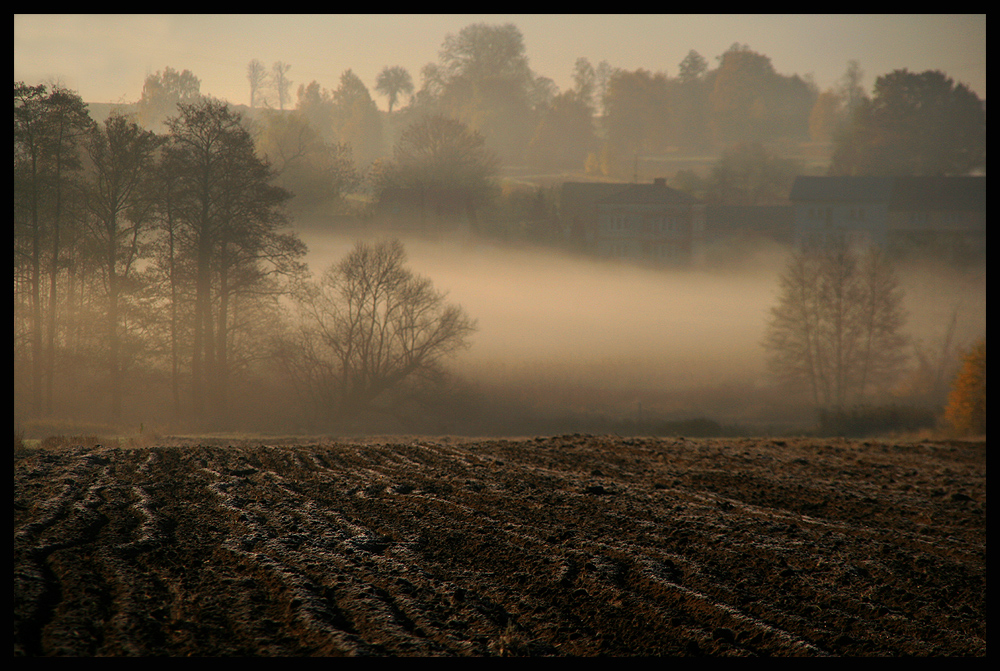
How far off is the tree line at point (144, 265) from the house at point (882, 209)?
49127mm

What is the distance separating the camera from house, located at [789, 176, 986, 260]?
59938mm

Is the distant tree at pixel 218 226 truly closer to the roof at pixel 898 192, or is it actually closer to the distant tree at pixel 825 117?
the roof at pixel 898 192

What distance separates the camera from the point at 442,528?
319 inches

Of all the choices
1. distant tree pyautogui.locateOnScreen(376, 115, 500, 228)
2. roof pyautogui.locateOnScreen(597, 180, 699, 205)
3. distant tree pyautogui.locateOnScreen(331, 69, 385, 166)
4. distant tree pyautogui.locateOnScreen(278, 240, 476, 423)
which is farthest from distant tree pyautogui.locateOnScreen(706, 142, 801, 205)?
distant tree pyautogui.locateOnScreen(278, 240, 476, 423)

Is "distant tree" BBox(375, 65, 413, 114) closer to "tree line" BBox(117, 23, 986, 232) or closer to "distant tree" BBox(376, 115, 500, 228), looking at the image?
"tree line" BBox(117, 23, 986, 232)

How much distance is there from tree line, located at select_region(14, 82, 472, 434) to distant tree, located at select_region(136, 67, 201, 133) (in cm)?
309

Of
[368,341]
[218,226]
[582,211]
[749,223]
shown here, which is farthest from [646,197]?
[218,226]

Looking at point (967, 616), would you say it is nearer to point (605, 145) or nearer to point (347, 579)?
point (347, 579)

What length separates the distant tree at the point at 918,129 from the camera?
70938 mm

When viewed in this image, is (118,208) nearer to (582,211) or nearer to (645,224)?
(582,211)

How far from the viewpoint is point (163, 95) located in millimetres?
32656

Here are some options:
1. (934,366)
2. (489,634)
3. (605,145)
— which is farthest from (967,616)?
(605,145)

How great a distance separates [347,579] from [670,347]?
141 feet

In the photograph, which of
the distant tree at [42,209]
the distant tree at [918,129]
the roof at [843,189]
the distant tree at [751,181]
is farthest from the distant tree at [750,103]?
the distant tree at [42,209]
